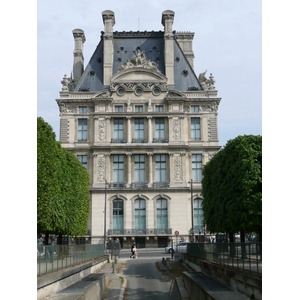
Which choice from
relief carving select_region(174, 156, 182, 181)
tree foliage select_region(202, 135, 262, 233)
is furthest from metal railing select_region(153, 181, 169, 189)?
tree foliage select_region(202, 135, 262, 233)

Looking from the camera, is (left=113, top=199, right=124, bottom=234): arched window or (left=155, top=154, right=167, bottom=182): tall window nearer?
(left=113, top=199, right=124, bottom=234): arched window

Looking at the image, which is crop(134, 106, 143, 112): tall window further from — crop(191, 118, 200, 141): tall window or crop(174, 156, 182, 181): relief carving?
crop(174, 156, 182, 181): relief carving

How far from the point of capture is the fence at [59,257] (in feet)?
45.3

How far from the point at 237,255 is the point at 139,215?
3936cm

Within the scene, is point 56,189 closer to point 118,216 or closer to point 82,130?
point 118,216

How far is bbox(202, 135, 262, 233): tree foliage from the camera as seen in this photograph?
24008mm

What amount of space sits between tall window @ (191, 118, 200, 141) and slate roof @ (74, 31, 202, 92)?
174 inches

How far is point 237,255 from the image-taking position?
51.3 ft

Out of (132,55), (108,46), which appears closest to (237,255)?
(108,46)

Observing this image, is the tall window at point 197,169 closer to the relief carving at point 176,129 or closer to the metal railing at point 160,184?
the relief carving at point 176,129
